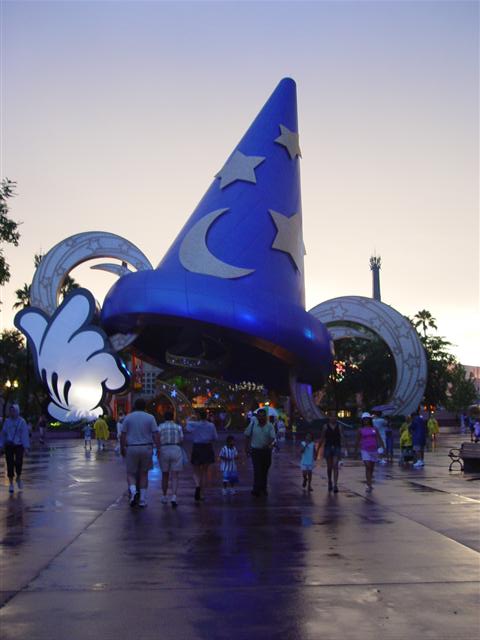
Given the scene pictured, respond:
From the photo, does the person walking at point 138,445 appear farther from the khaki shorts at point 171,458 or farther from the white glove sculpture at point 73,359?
the white glove sculpture at point 73,359

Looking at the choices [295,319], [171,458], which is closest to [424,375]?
[295,319]

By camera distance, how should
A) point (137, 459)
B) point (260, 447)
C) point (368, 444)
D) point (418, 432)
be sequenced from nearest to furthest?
1. point (137, 459)
2. point (260, 447)
3. point (368, 444)
4. point (418, 432)

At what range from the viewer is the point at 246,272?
4266 cm

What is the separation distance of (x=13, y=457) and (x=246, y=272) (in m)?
28.3

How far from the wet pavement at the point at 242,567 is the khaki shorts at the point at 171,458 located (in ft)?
1.82

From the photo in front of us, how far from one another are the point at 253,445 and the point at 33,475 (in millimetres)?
5796

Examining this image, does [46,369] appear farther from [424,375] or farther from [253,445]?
[253,445]

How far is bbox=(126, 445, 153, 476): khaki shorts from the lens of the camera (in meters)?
12.6

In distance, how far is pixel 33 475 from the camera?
60.5 feet

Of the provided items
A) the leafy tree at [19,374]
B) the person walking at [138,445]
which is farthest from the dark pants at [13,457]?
the leafy tree at [19,374]

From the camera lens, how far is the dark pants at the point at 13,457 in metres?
14.9

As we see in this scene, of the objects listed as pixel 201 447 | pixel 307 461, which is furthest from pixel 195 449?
pixel 307 461

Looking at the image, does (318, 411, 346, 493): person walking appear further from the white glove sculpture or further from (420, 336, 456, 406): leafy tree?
(420, 336, 456, 406): leafy tree

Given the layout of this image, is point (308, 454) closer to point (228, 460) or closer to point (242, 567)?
point (228, 460)
